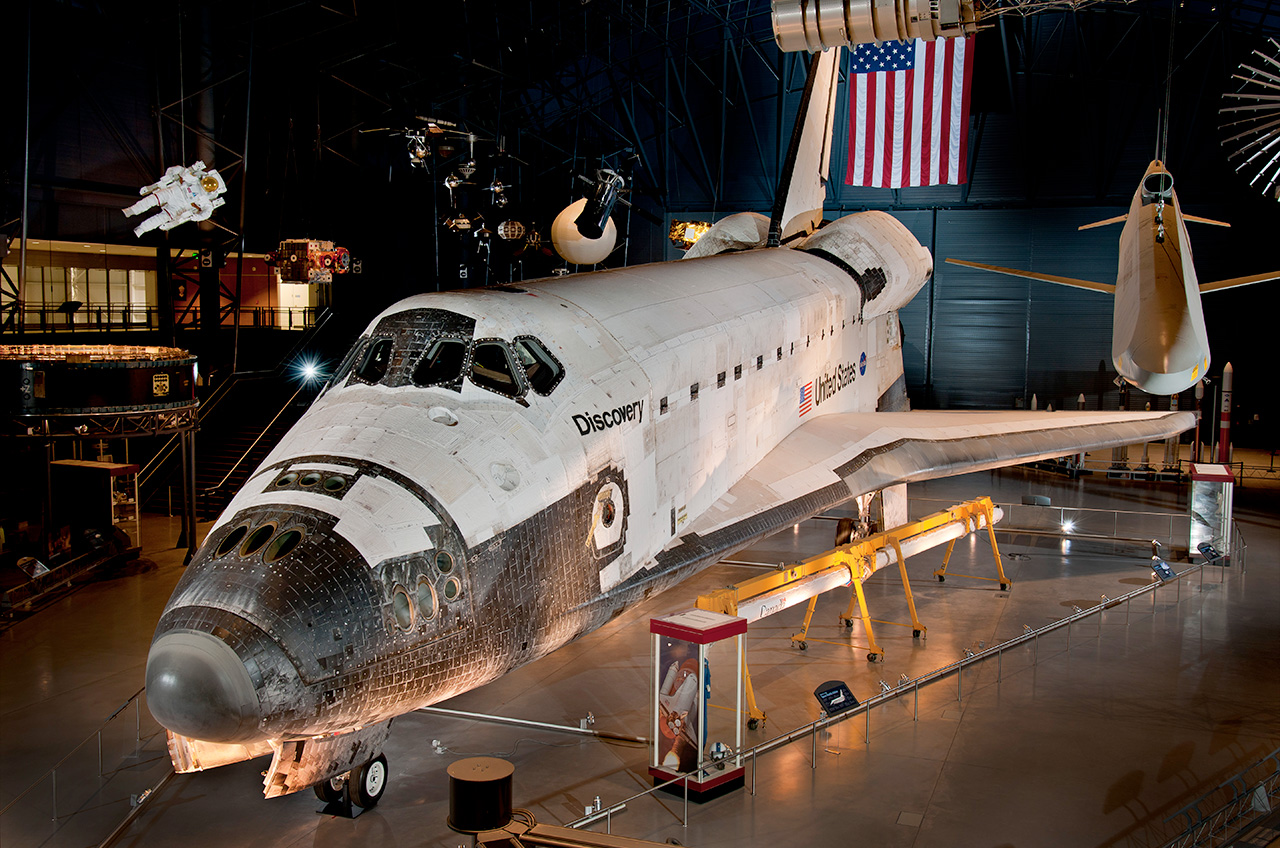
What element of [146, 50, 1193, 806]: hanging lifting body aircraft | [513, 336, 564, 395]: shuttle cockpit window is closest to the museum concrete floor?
[146, 50, 1193, 806]: hanging lifting body aircraft

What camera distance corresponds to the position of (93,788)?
6934 millimetres

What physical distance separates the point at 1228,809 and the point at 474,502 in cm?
504

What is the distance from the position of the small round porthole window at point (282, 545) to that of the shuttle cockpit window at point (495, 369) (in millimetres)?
1370

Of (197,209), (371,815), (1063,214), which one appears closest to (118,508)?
(197,209)

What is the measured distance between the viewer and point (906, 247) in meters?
12.5

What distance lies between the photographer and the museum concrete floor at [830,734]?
629 cm

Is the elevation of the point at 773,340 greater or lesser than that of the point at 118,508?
greater

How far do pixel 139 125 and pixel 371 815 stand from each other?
16637mm

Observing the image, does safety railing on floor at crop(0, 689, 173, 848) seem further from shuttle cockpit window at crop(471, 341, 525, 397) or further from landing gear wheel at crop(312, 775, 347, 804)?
shuttle cockpit window at crop(471, 341, 525, 397)

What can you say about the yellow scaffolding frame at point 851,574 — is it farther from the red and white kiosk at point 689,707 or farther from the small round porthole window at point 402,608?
the small round porthole window at point 402,608

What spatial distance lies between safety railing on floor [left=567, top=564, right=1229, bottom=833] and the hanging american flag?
9.13 meters

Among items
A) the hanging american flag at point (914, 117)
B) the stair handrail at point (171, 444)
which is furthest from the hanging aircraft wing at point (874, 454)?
the stair handrail at point (171, 444)

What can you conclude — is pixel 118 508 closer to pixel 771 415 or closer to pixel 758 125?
pixel 771 415

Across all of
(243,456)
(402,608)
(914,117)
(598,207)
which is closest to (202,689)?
(402,608)
